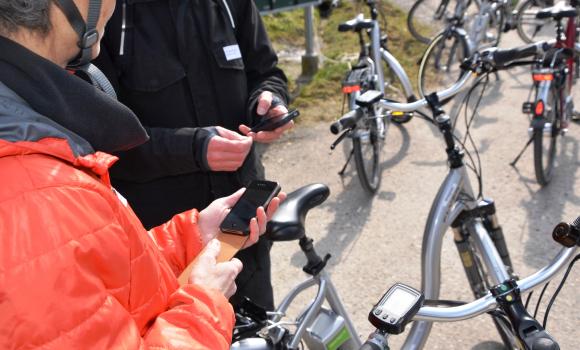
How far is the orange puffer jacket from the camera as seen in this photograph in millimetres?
Answer: 821

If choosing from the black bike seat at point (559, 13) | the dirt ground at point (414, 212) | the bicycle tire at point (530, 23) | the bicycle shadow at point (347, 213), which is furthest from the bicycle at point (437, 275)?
the bicycle tire at point (530, 23)

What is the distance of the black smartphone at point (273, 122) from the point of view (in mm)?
2057

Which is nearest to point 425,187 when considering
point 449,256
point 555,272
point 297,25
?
point 449,256

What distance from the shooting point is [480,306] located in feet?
5.10

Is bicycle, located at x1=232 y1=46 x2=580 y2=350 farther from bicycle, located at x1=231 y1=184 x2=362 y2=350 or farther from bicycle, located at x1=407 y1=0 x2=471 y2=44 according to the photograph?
bicycle, located at x1=407 y1=0 x2=471 y2=44

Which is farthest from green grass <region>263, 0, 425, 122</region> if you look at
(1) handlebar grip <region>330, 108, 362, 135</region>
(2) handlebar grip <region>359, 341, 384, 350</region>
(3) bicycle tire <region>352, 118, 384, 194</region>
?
(2) handlebar grip <region>359, 341, 384, 350</region>

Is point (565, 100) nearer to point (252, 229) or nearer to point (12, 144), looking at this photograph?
point (252, 229)

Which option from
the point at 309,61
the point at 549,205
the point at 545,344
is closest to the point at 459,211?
the point at 545,344

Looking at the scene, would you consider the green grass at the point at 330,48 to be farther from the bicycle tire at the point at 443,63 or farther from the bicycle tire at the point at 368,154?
the bicycle tire at the point at 368,154

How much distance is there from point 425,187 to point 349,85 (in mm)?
1080

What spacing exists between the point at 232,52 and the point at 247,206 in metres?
0.69

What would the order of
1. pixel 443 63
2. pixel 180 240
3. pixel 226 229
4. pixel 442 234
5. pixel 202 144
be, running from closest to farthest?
pixel 226 229
pixel 180 240
pixel 202 144
pixel 442 234
pixel 443 63

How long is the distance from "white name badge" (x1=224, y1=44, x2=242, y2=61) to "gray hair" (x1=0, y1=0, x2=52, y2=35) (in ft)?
3.40

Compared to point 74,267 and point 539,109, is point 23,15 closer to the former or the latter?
point 74,267
